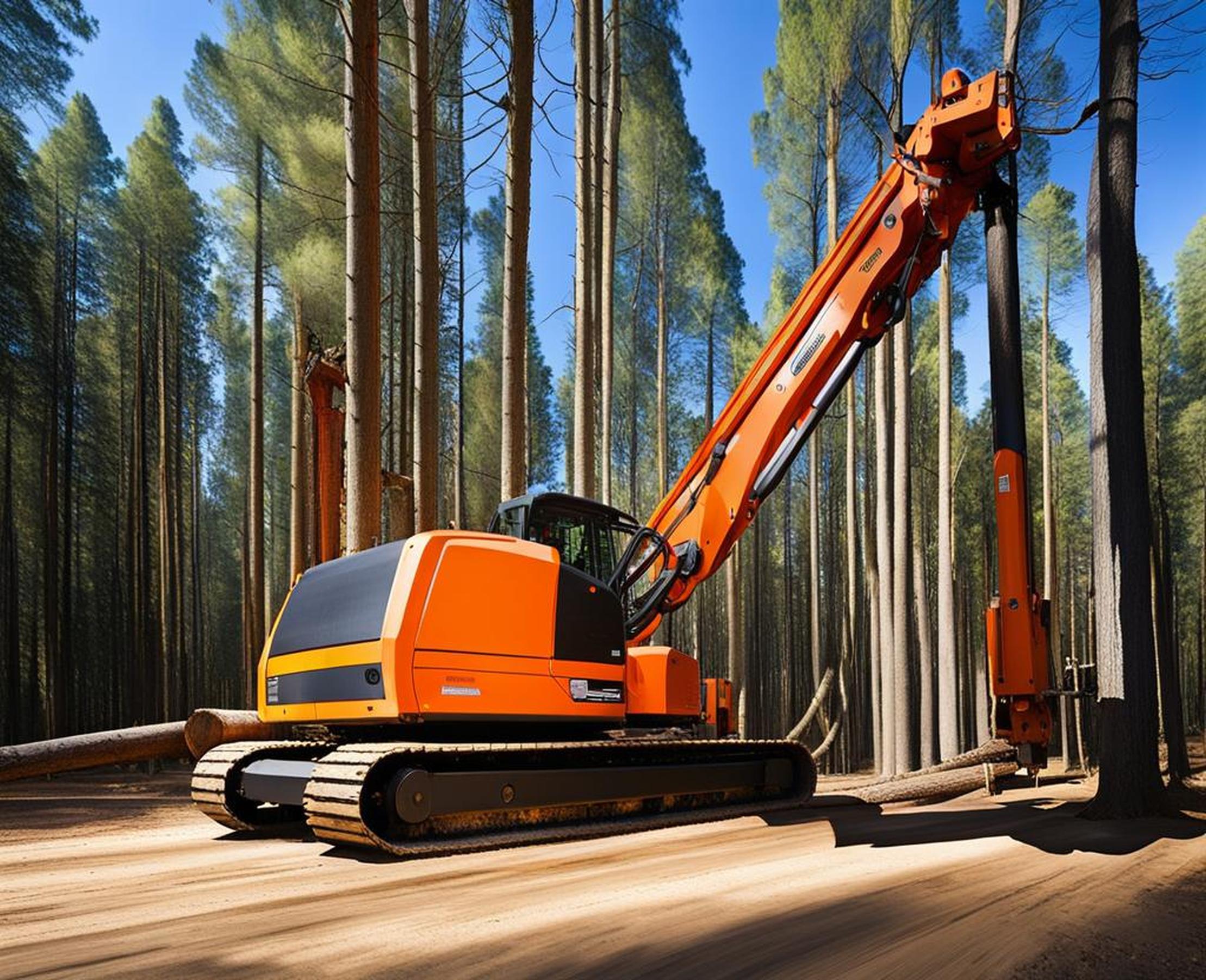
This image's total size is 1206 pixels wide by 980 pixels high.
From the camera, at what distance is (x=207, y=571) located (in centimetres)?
3388

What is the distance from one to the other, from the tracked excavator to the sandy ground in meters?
0.42

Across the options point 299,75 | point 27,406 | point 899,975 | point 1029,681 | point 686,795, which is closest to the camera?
point 899,975

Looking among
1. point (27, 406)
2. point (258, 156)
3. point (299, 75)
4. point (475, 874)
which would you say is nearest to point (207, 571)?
point (27, 406)

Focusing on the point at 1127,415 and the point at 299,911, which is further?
the point at 1127,415

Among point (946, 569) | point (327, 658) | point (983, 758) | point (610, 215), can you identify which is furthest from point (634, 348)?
point (327, 658)

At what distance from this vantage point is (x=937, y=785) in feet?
26.2

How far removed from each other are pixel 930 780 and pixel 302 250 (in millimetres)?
14248

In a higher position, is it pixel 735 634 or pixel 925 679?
pixel 735 634

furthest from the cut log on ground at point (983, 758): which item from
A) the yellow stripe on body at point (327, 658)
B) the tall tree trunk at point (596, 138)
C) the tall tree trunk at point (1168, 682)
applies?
the yellow stripe on body at point (327, 658)

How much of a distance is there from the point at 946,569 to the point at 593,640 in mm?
8220

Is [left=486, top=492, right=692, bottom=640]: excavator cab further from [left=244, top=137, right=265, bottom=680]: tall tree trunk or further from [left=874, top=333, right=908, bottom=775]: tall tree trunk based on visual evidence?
[left=244, top=137, right=265, bottom=680]: tall tree trunk

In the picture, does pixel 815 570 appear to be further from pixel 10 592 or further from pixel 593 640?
pixel 10 592

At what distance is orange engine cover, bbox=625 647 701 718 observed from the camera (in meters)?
6.43

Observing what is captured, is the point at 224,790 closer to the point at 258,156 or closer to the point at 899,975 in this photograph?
the point at 899,975
